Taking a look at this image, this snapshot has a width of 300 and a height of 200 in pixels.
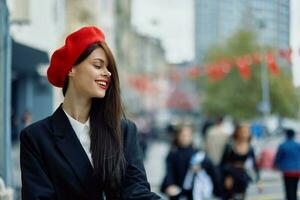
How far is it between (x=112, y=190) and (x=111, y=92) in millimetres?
436

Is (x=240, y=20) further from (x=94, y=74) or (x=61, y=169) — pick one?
(x=61, y=169)

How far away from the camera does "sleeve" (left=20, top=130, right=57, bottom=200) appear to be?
9.84ft

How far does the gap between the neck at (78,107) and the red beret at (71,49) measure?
0.34 ft

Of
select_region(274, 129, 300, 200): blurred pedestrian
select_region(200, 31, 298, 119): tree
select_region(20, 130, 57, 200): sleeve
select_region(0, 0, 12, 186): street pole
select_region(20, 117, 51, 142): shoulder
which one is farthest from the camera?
select_region(200, 31, 298, 119): tree

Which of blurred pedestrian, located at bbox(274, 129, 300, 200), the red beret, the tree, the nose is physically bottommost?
the tree

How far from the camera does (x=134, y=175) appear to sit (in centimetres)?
311

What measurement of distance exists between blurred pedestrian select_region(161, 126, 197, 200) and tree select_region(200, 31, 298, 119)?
46991 mm

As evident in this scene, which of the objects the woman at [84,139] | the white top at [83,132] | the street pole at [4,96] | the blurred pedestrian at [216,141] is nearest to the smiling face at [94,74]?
the woman at [84,139]

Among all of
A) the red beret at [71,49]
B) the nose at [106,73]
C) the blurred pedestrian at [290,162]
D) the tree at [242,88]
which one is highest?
the red beret at [71,49]

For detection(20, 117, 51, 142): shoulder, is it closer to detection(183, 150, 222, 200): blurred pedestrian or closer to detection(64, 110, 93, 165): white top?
detection(64, 110, 93, 165): white top

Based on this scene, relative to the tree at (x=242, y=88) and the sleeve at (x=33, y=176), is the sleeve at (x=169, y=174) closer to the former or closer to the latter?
the sleeve at (x=33, y=176)

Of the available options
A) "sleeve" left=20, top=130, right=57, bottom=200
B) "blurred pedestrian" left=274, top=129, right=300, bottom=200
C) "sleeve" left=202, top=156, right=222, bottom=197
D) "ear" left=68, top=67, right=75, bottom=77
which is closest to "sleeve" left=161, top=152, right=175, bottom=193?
"sleeve" left=202, top=156, right=222, bottom=197

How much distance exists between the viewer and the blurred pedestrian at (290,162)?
39.5 feet

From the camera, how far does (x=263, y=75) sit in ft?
184
